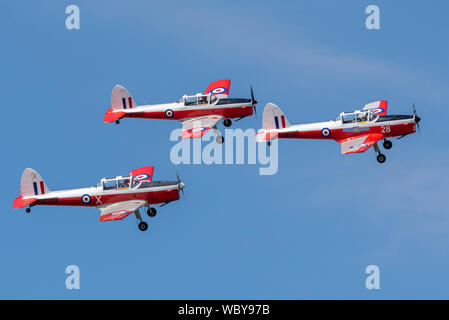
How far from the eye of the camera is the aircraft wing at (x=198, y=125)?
254 feet

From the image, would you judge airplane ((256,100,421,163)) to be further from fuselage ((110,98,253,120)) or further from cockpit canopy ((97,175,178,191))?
cockpit canopy ((97,175,178,191))

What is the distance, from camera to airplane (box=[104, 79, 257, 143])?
80.0 m

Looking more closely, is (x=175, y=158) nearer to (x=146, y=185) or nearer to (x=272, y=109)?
(x=146, y=185)

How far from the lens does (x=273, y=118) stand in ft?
261

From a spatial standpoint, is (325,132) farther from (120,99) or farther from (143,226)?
(120,99)

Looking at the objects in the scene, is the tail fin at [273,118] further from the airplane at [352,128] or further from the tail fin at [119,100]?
the tail fin at [119,100]

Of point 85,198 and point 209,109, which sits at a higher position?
point 209,109

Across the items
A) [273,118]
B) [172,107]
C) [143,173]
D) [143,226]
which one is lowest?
[143,226]

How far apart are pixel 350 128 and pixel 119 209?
51.4ft

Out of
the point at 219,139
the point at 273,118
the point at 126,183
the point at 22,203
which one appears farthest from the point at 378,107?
the point at 22,203

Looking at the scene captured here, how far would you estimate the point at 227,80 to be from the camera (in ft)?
278

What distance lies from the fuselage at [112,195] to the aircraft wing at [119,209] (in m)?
0.27

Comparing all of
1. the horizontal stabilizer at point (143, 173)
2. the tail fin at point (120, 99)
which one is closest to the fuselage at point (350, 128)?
the horizontal stabilizer at point (143, 173)
